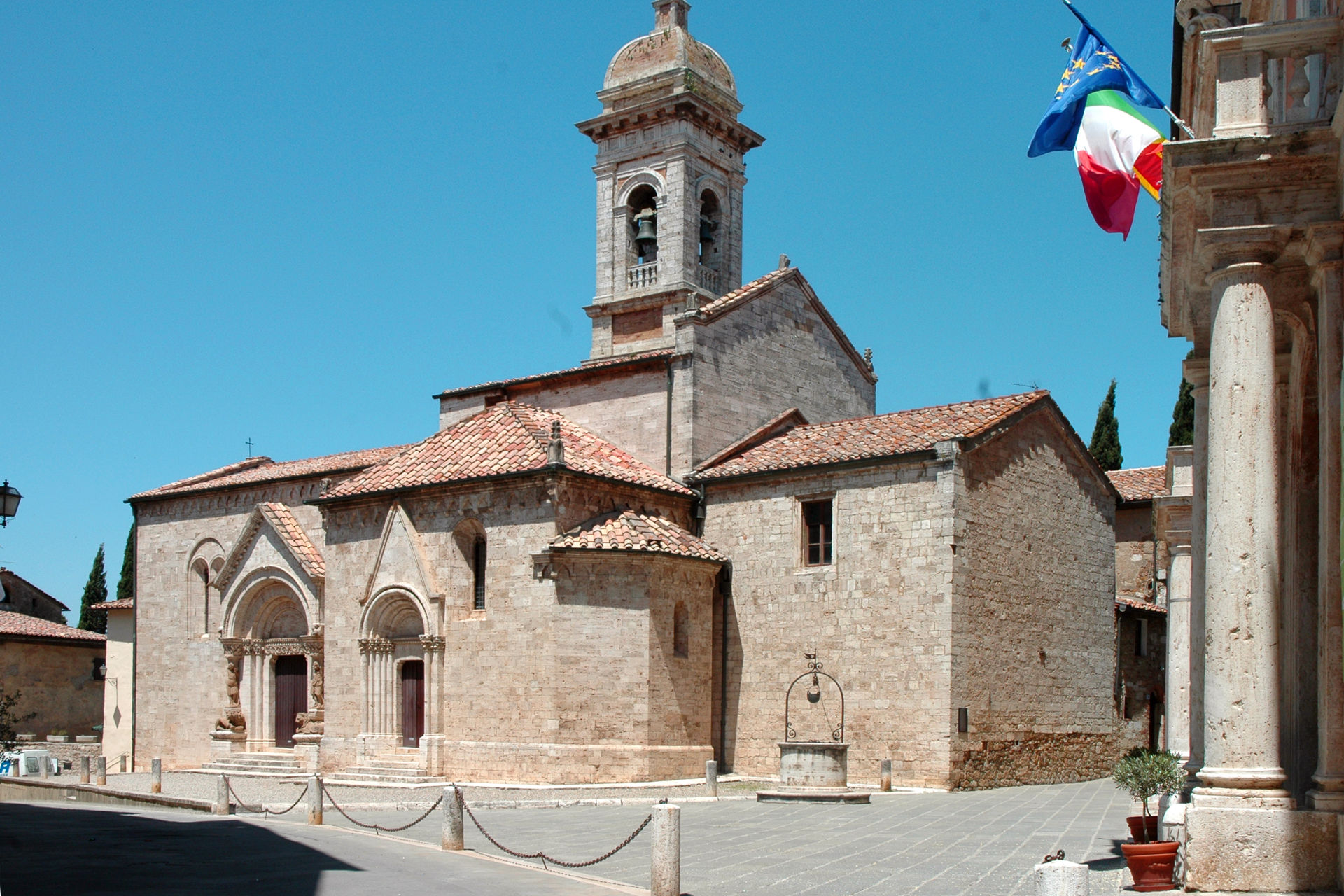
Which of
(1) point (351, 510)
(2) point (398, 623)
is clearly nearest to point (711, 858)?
(2) point (398, 623)

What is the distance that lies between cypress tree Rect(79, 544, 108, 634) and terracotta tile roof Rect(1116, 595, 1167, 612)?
40.9 m

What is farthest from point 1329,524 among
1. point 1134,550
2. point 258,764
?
point 258,764

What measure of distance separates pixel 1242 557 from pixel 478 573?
60.0ft

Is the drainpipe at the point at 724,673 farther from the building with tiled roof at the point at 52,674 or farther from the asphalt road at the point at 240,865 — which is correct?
the building with tiled roof at the point at 52,674

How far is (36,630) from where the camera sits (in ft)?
139

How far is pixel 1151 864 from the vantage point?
402 inches

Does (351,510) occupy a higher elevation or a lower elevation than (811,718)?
higher

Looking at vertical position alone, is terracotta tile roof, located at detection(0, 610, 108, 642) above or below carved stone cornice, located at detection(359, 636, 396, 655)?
below

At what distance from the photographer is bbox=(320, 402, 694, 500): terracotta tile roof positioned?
84.2ft

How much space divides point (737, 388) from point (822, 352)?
151 inches

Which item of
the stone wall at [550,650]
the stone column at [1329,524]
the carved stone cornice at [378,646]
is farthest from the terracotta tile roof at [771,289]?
the stone column at [1329,524]

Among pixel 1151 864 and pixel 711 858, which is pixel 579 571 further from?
pixel 1151 864

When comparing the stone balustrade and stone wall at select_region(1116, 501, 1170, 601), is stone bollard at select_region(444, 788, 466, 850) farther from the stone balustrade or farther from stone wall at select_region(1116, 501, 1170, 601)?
stone wall at select_region(1116, 501, 1170, 601)

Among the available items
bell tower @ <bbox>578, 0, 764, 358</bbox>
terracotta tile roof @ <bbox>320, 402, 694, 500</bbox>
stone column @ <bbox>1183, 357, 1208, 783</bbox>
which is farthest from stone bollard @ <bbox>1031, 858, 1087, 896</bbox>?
bell tower @ <bbox>578, 0, 764, 358</bbox>
